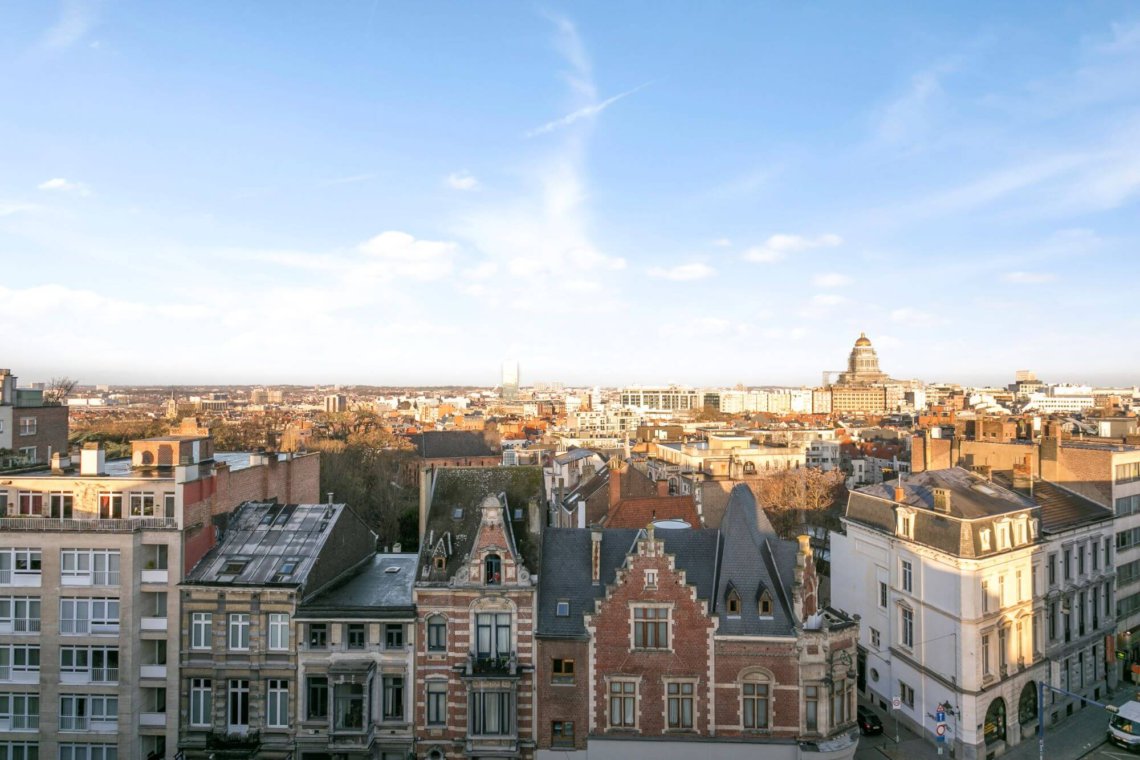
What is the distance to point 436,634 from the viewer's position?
109 feet

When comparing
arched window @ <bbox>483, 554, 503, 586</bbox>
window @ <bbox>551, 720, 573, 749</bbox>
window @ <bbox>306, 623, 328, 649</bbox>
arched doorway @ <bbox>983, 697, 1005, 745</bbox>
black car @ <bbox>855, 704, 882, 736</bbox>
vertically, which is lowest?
black car @ <bbox>855, 704, 882, 736</bbox>

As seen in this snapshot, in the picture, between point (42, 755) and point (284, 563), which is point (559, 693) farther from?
point (42, 755)

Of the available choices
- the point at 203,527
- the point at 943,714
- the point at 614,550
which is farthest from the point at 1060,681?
the point at 203,527

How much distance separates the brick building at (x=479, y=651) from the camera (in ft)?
107

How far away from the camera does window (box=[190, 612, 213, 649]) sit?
3350 cm

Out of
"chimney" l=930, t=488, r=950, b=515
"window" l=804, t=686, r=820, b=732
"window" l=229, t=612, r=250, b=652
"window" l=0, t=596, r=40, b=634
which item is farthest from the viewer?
"chimney" l=930, t=488, r=950, b=515

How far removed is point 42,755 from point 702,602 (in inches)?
1264

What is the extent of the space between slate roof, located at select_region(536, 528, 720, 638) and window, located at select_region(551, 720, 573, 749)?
413cm

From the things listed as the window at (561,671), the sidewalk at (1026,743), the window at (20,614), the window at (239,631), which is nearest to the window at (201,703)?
the window at (239,631)

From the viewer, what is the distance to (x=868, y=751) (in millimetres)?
37656

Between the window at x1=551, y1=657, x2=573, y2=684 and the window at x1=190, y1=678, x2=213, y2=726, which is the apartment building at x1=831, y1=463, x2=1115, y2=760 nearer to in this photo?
the window at x1=551, y1=657, x2=573, y2=684

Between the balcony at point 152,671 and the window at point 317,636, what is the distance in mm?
7431

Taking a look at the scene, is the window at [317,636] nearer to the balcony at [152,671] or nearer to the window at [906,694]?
the balcony at [152,671]

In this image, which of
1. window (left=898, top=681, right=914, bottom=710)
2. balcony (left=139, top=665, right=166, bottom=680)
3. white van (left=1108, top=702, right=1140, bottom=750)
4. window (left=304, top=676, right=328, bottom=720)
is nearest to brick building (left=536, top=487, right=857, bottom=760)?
window (left=898, top=681, right=914, bottom=710)
